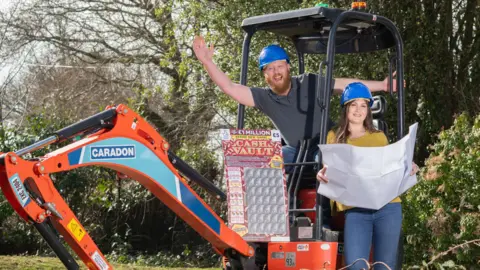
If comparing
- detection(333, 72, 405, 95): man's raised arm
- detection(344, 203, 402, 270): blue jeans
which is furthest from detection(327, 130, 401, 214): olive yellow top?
detection(333, 72, 405, 95): man's raised arm

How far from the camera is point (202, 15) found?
15.3m

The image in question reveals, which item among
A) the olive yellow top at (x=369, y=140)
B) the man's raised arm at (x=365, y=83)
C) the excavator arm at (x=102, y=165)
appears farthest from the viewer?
the man's raised arm at (x=365, y=83)

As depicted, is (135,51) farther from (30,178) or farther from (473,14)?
(30,178)

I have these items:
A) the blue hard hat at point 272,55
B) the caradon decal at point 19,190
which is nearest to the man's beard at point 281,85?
the blue hard hat at point 272,55

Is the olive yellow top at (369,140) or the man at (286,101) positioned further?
the man at (286,101)

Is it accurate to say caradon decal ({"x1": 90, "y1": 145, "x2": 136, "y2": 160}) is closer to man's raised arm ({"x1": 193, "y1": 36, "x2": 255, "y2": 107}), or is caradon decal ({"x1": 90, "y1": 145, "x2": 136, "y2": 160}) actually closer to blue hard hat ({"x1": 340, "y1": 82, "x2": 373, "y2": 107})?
man's raised arm ({"x1": 193, "y1": 36, "x2": 255, "y2": 107})

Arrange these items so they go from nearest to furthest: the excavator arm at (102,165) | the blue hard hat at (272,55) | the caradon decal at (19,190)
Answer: the caradon decal at (19,190), the excavator arm at (102,165), the blue hard hat at (272,55)

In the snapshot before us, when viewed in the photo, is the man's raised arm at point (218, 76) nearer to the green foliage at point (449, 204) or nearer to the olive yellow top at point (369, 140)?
the olive yellow top at point (369, 140)

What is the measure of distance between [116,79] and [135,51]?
0.77m

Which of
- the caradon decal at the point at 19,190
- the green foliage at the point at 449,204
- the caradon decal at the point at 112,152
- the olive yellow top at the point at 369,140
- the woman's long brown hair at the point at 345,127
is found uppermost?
the woman's long brown hair at the point at 345,127

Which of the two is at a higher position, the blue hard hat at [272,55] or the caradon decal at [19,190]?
the blue hard hat at [272,55]

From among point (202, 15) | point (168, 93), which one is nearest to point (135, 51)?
point (168, 93)

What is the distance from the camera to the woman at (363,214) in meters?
6.14

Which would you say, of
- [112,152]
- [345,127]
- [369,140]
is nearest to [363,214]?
[369,140]
